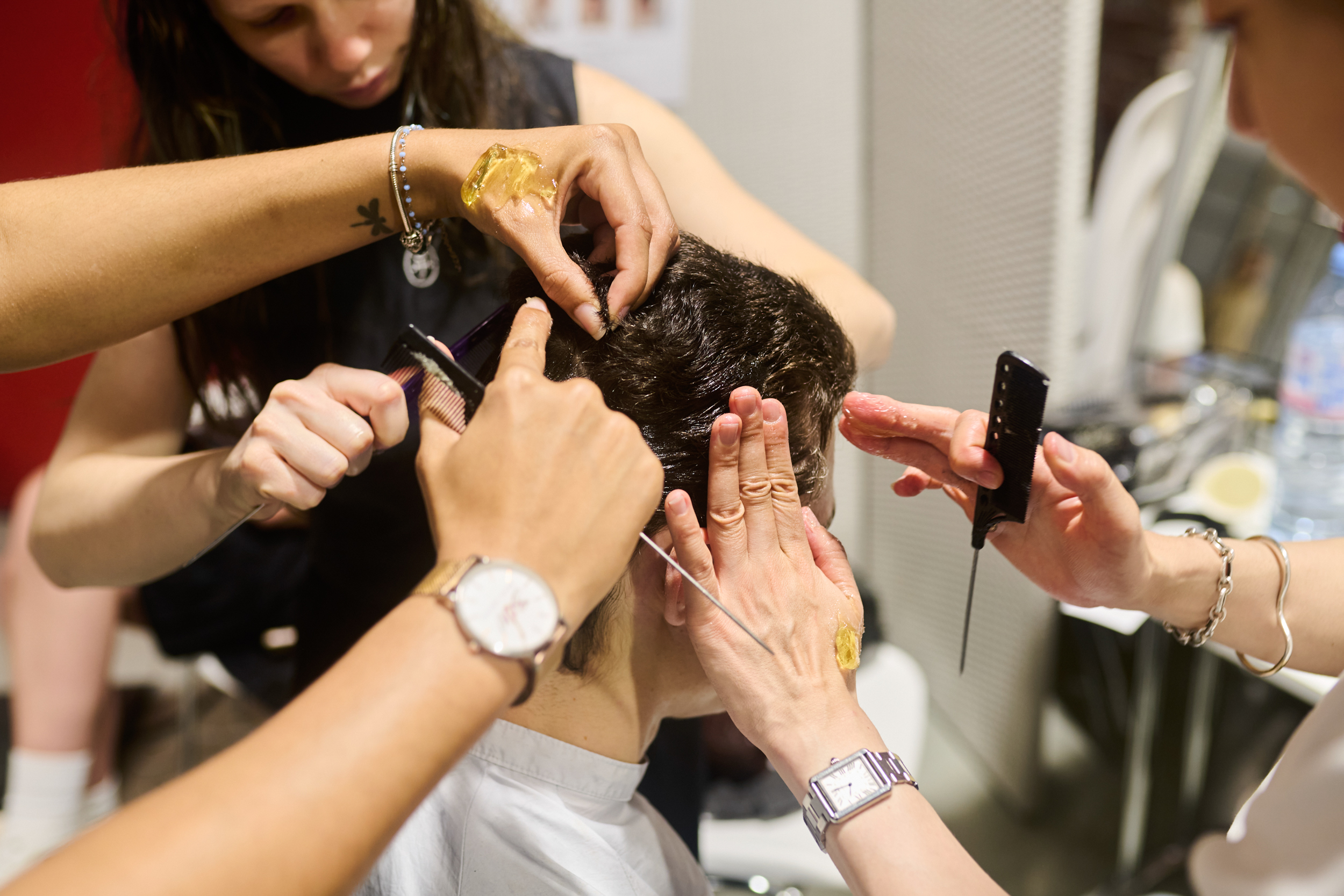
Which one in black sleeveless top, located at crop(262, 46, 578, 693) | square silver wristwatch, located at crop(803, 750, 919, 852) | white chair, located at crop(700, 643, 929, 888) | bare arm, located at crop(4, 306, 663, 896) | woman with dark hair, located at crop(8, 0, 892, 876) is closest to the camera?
bare arm, located at crop(4, 306, 663, 896)

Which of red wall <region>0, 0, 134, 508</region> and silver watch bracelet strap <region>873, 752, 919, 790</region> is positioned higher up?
red wall <region>0, 0, 134, 508</region>

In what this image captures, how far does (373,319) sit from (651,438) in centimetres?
46

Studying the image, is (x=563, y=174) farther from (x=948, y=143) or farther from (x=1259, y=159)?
(x=1259, y=159)

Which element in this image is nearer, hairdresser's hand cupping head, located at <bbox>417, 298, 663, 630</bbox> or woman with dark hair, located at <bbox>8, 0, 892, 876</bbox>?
hairdresser's hand cupping head, located at <bbox>417, 298, 663, 630</bbox>

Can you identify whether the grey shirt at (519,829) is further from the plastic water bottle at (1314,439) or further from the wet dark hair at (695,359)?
the plastic water bottle at (1314,439)

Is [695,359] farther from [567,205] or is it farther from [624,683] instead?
[624,683]

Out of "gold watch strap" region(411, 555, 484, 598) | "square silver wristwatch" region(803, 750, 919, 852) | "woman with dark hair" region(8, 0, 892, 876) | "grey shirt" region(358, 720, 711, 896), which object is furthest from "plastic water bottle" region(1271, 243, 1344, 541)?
"gold watch strap" region(411, 555, 484, 598)

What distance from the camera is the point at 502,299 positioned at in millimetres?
910

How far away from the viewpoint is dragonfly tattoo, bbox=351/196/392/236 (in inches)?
29.4

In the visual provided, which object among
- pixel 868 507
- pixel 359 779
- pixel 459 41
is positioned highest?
pixel 459 41

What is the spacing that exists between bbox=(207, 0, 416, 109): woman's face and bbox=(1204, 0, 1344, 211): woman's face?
740 mm

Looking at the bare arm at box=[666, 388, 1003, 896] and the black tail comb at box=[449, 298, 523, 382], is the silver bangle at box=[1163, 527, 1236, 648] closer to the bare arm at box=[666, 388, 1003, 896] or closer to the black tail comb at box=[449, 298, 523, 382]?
the bare arm at box=[666, 388, 1003, 896]

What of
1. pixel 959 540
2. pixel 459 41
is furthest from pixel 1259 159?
pixel 459 41

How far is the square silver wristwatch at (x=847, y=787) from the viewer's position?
2.24ft
